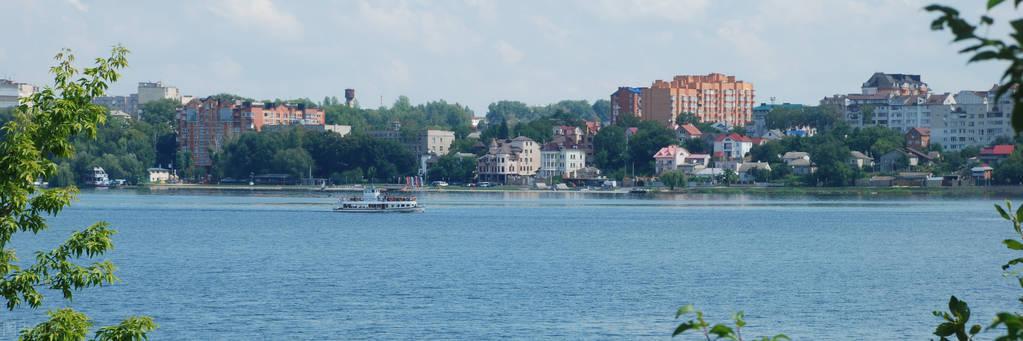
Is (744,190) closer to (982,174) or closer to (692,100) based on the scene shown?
(982,174)

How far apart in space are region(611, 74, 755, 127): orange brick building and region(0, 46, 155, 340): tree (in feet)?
475

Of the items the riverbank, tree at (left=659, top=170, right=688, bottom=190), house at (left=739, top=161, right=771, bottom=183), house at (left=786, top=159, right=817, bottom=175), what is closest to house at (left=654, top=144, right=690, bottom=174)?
the riverbank

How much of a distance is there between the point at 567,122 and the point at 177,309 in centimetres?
12324

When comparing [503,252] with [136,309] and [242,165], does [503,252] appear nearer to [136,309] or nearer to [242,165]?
[136,309]

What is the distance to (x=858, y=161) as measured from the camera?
117000mm

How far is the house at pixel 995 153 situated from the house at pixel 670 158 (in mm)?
23790

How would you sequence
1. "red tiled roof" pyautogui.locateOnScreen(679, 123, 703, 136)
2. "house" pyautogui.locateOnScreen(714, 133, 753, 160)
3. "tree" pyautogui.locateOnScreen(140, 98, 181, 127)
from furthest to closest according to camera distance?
1. "tree" pyautogui.locateOnScreen(140, 98, 181, 127)
2. "red tiled roof" pyautogui.locateOnScreen(679, 123, 703, 136)
3. "house" pyautogui.locateOnScreen(714, 133, 753, 160)

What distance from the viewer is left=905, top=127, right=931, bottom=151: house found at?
126500 millimetres

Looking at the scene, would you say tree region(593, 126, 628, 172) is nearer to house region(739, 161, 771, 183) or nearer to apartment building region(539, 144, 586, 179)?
apartment building region(539, 144, 586, 179)

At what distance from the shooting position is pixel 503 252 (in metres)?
48.6

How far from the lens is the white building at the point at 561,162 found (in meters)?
132

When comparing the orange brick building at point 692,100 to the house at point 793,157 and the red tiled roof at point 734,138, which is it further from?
the house at point 793,157

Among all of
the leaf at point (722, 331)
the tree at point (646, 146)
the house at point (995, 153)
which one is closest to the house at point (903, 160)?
the house at point (995, 153)

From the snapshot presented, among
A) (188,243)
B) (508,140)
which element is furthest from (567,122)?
(188,243)
